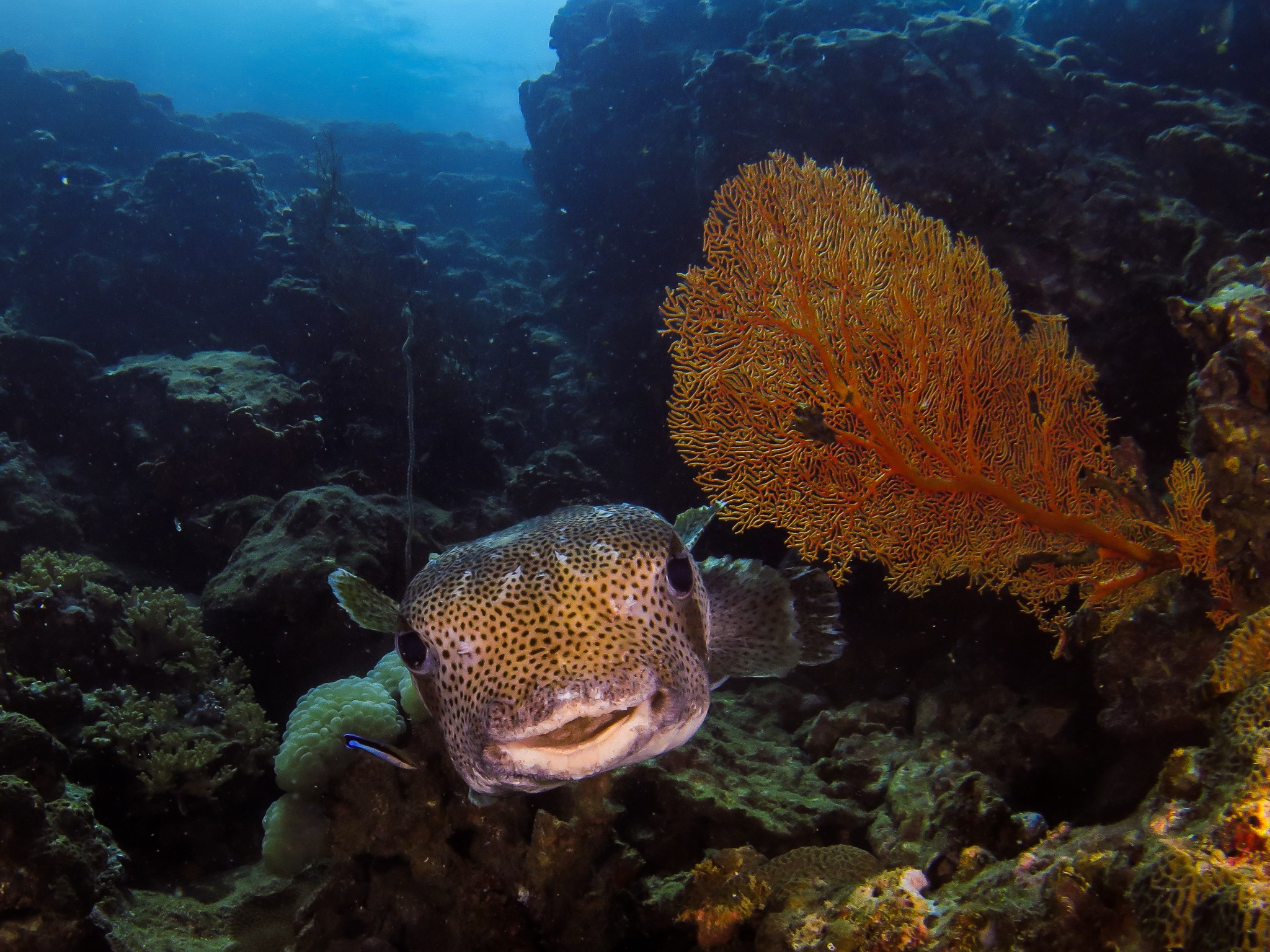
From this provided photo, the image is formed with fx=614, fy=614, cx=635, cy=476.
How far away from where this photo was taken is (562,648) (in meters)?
2.17

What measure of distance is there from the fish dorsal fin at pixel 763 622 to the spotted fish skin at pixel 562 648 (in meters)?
0.27

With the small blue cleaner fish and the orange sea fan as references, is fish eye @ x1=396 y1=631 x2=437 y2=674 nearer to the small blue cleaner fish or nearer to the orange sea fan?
the small blue cleaner fish

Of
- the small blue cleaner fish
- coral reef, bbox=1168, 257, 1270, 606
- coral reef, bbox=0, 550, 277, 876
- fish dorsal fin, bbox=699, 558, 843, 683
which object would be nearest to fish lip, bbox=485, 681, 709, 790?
fish dorsal fin, bbox=699, 558, 843, 683

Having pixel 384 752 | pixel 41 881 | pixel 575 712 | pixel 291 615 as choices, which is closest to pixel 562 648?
pixel 575 712

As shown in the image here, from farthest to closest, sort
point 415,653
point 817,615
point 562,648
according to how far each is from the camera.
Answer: point 817,615 → point 415,653 → point 562,648

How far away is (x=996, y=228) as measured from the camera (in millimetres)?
8586

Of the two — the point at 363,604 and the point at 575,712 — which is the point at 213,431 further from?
the point at 575,712

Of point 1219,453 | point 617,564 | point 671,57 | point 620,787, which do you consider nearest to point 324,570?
Answer: point 620,787

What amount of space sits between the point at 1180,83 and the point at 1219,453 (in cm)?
1438

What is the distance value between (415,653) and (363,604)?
0.66m

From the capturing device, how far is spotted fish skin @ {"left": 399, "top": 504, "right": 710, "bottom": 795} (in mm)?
1973

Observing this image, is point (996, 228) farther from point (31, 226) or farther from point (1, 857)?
point (31, 226)

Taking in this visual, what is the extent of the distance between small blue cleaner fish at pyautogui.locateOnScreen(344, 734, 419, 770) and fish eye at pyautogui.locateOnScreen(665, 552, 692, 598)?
1.67m

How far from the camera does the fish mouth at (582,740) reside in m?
1.94
